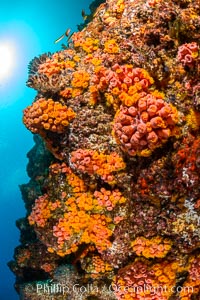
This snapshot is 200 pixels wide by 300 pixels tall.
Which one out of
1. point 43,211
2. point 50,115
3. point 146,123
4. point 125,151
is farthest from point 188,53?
point 43,211

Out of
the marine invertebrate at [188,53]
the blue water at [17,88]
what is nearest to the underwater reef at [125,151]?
the marine invertebrate at [188,53]

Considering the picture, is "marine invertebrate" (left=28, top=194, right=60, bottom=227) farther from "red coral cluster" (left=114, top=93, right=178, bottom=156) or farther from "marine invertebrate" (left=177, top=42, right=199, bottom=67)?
"marine invertebrate" (left=177, top=42, right=199, bottom=67)

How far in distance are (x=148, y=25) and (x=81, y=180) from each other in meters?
3.03

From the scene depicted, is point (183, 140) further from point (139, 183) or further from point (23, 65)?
point (23, 65)

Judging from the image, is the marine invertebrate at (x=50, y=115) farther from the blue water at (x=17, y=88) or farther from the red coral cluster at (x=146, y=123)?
the blue water at (x=17, y=88)

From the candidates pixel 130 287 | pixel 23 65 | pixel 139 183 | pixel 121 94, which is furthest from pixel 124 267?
pixel 23 65

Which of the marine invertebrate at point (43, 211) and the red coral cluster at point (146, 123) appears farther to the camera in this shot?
the marine invertebrate at point (43, 211)

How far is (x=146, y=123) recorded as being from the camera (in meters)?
4.11

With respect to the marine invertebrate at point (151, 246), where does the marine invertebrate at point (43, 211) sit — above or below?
above

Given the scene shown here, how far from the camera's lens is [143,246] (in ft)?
16.3

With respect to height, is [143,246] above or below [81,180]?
below

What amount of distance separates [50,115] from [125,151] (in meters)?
1.64

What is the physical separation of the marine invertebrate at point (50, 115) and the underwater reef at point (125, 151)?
2 cm

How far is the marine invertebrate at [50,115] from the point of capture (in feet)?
17.6
